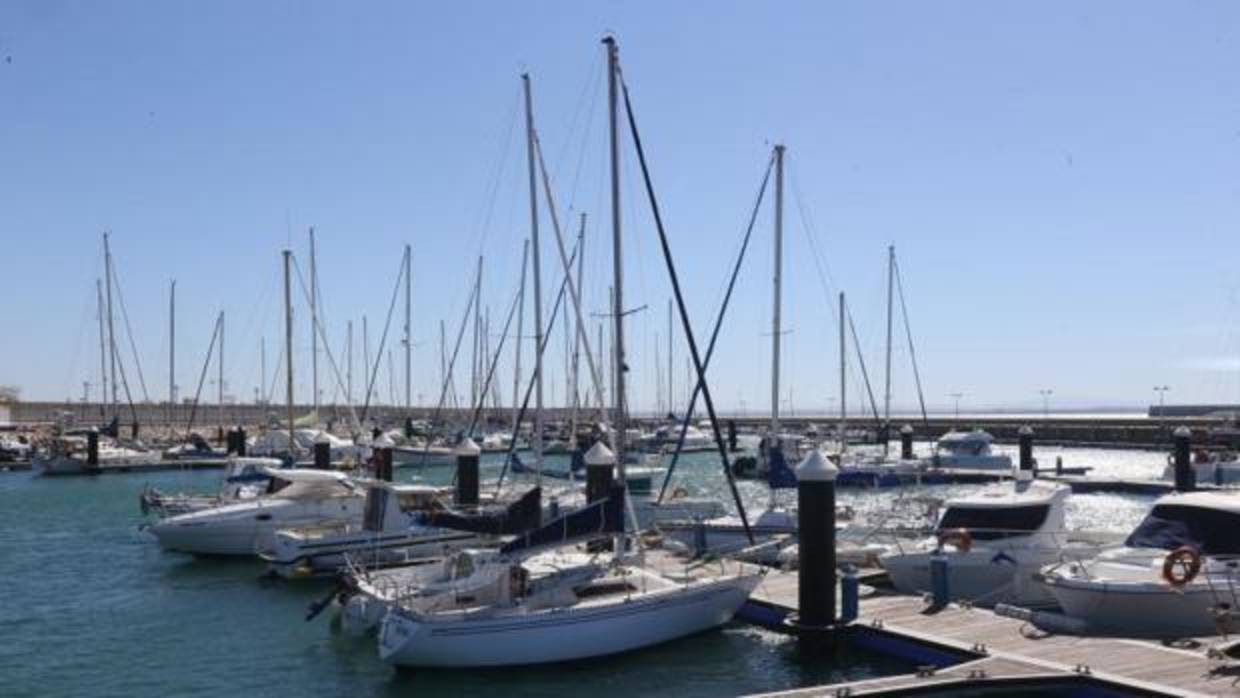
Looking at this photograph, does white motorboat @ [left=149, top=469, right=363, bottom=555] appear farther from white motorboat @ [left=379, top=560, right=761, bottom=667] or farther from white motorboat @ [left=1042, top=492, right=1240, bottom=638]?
white motorboat @ [left=1042, top=492, right=1240, bottom=638]

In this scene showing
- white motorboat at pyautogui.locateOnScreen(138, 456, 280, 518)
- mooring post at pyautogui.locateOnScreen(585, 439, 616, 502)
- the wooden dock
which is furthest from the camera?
white motorboat at pyautogui.locateOnScreen(138, 456, 280, 518)

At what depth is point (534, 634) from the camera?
19.7 m

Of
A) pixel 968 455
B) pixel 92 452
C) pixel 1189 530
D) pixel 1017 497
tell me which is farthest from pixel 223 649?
pixel 92 452

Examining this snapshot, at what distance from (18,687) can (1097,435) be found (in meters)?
92.6

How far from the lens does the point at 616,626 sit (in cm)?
2033

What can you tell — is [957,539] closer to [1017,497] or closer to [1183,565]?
[1017,497]

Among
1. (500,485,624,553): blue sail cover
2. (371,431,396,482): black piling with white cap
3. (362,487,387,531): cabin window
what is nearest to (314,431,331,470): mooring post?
(371,431,396,482): black piling with white cap

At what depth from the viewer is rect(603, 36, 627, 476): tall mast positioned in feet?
76.6

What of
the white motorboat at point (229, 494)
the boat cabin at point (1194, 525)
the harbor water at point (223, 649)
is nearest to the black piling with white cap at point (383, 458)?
the white motorboat at point (229, 494)

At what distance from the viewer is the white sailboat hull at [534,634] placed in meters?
19.4

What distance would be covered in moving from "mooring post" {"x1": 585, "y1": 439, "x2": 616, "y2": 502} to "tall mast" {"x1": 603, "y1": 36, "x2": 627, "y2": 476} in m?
1.74

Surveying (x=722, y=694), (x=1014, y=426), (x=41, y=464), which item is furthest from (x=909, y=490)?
(x=1014, y=426)

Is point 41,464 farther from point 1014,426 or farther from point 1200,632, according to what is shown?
point 1014,426

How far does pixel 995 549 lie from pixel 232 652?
14.5 m
